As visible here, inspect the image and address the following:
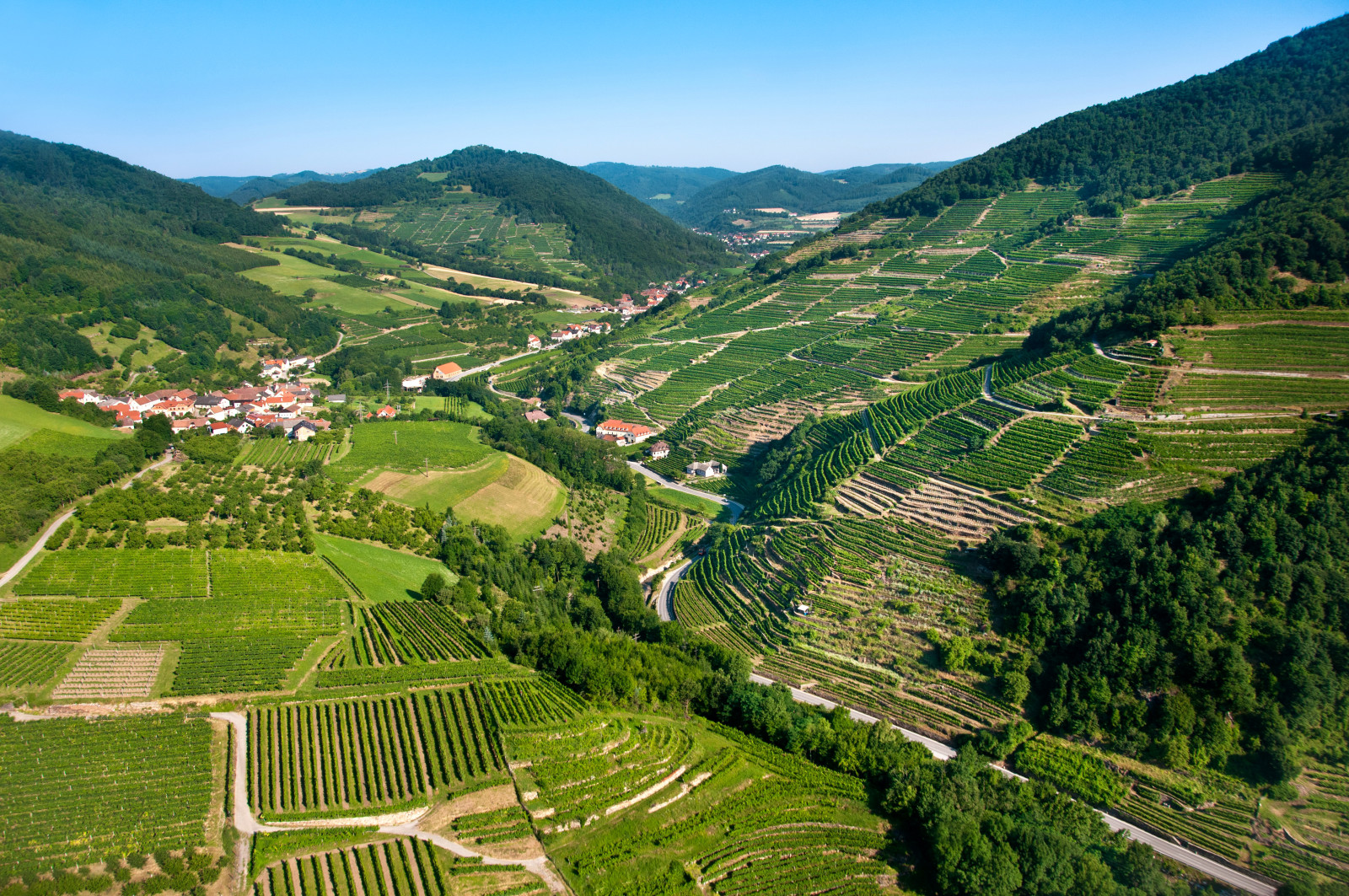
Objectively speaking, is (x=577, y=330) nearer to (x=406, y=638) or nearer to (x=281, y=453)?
(x=281, y=453)

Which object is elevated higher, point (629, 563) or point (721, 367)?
point (721, 367)

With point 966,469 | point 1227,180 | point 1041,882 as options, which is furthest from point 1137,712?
point 1227,180

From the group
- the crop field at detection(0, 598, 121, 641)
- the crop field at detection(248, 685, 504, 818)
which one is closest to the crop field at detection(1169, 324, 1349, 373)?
the crop field at detection(248, 685, 504, 818)

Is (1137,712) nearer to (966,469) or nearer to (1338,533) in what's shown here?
(1338,533)

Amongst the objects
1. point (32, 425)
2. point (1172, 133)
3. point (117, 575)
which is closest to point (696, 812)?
point (117, 575)

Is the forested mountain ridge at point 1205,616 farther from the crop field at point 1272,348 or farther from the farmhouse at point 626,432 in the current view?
the farmhouse at point 626,432

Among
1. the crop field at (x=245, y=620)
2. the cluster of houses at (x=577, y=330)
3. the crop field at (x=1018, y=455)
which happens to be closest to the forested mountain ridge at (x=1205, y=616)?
the crop field at (x=1018, y=455)
